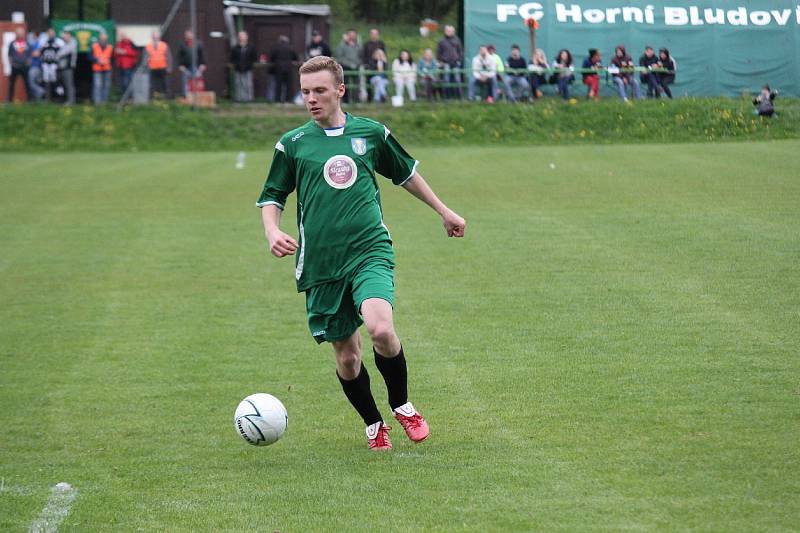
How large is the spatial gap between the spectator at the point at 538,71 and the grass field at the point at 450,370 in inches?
566

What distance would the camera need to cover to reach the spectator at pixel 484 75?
108 ft

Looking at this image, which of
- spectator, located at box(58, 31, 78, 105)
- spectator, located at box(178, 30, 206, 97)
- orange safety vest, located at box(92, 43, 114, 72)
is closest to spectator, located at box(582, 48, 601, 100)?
spectator, located at box(178, 30, 206, 97)

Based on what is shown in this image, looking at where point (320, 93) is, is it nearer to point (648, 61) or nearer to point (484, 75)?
point (484, 75)

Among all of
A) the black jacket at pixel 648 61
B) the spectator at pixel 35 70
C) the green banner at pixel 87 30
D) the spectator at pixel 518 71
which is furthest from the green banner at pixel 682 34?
the spectator at pixel 35 70

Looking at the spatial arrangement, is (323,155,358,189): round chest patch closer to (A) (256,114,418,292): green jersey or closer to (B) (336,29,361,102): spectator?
(A) (256,114,418,292): green jersey

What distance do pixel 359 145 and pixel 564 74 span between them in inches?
1068

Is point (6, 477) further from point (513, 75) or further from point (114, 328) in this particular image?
point (513, 75)

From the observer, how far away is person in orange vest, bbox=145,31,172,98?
32688 mm

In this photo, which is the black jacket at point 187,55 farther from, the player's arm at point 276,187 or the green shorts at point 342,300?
the green shorts at point 342,300

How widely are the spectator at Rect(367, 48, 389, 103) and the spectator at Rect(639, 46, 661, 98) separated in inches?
280

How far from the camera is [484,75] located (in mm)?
33000

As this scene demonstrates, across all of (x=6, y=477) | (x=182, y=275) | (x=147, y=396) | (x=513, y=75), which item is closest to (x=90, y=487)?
(x=6, y=477)

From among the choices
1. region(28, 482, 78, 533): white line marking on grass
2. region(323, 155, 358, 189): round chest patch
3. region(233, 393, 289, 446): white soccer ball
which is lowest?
region(28, 482, 78, 533): white line marking on grass

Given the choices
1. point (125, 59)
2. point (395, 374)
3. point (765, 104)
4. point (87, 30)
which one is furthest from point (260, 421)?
point (87, 30)
